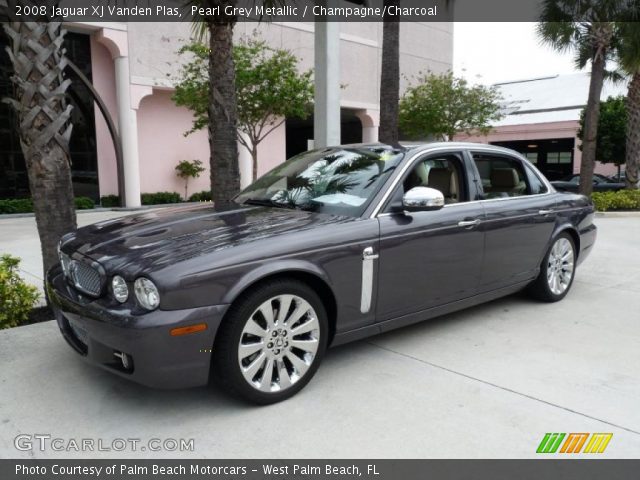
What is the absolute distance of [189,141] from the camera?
71.1 feet

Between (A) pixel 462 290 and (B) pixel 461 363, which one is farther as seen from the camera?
(A) pixel 462 290

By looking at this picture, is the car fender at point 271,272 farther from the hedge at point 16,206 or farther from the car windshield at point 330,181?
the hedge at point 16,206

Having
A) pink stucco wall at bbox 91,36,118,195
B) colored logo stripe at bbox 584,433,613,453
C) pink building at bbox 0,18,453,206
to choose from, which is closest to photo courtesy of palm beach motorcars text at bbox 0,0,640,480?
colored logo stripe at bbox 584,433,613,453

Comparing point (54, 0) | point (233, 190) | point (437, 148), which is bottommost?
point (233, 190)

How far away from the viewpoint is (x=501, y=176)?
203 inches

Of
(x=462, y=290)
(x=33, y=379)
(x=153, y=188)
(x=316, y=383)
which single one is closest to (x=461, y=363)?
(x=462, y=290)

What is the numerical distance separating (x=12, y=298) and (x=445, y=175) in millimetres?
3784

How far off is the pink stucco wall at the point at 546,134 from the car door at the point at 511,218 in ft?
91.8

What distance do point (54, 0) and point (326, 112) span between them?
3.93 m

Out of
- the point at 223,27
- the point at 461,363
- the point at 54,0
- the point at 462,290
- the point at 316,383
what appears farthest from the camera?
the point at 223,27

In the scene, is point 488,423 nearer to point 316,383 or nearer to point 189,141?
point 316,383

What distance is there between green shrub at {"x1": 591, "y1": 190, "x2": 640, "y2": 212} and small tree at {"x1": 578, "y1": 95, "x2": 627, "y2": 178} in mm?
12875

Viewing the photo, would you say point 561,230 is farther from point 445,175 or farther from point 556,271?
point 445,175
